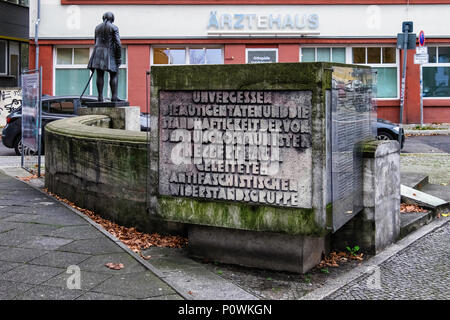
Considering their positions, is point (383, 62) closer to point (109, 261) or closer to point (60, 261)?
point (109, 261)

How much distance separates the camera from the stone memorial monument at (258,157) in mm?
4836

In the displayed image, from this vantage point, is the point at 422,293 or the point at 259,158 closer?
the point at 422,293

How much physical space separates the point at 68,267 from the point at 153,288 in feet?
3.07

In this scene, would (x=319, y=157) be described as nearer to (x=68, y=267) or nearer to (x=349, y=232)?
(x=349, y=232)

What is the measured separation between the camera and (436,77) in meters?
24.1

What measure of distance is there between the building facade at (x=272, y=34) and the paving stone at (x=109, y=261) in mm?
18941

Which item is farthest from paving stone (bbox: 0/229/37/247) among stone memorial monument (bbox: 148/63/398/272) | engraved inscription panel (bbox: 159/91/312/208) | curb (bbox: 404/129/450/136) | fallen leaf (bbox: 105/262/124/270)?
curb (bbox: 404/129/450/136)

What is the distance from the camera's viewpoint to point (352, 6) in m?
23.9

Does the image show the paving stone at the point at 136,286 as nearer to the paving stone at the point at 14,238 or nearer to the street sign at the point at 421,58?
the paving stone at the point at 14,238

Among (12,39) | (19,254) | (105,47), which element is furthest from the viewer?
(12,39)

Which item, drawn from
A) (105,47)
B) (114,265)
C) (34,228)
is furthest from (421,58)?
(114,265)

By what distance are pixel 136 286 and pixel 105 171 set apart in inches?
105

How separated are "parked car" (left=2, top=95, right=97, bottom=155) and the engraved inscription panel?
10.3m
